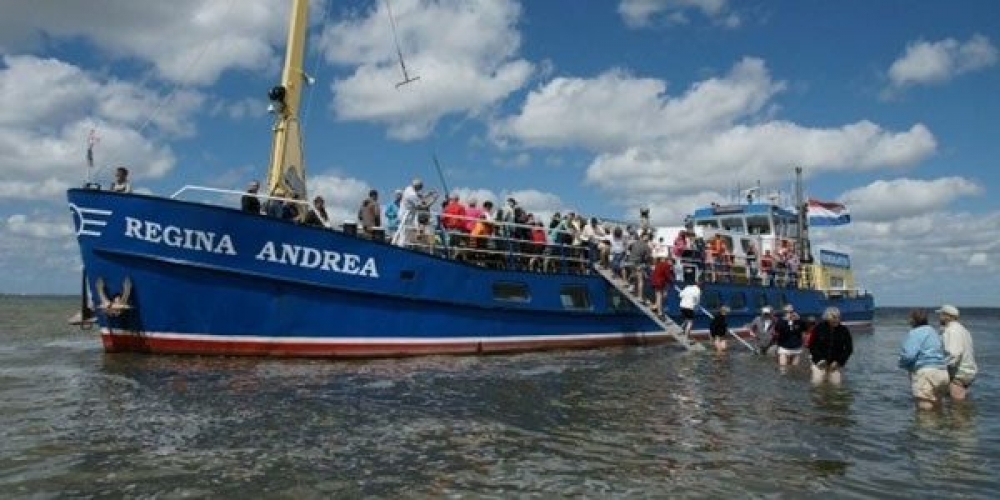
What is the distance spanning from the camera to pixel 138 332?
554 inches

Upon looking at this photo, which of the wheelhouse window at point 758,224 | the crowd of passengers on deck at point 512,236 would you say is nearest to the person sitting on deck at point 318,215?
the crowd of passengers on deck at point 512,236

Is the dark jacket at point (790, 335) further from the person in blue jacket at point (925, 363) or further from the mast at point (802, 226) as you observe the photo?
the mast at point (802, 226)

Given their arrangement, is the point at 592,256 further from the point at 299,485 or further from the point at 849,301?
the point at 849,301

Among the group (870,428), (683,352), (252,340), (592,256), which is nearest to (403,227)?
(252,340)

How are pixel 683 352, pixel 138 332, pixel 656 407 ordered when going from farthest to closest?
pixel 683 352
pixel 138 332
pixel 656 407

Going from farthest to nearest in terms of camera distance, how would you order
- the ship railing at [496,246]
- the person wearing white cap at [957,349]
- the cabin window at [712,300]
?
the cabin window at [712,300] < the ship railing at [496,246] < the person wearing white cap at [957,349]

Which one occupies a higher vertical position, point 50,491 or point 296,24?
point 296,24

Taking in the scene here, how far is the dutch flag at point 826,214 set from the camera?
36.6 metres

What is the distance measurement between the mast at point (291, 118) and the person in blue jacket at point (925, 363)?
1132 centimetres

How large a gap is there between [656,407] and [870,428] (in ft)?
8.29

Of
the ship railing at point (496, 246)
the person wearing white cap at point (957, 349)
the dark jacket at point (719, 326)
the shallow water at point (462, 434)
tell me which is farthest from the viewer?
the dark jacket at point (719, 326)

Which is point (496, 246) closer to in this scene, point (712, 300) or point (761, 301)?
point (712, 300)

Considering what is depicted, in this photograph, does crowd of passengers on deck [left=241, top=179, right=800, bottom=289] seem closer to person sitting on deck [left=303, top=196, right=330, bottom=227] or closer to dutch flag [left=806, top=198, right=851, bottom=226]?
person sitting on deck [left=303, top=196, right=330, bottom=227]

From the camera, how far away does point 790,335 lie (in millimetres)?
15383
